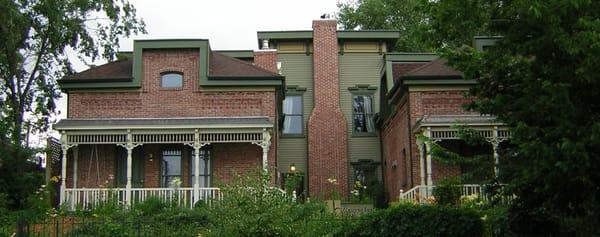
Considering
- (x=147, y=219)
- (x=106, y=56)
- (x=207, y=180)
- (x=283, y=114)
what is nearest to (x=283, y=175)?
(x=283, y=114)

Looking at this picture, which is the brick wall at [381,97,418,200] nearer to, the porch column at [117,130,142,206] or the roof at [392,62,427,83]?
the roof at [392,62,427,83]

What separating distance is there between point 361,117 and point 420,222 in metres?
19.2

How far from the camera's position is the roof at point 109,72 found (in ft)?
84.5

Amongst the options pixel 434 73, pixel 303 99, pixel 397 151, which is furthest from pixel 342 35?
pixel 434 73

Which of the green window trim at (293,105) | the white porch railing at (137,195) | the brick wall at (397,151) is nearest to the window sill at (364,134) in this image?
the brick wall at (397,151)

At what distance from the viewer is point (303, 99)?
3356 centimetres

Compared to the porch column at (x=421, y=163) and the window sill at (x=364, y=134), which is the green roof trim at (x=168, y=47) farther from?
the window sill at (x=364, y=134)

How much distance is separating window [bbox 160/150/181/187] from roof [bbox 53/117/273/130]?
1714 mm

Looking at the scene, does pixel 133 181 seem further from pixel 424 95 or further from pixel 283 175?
pixel 424 95

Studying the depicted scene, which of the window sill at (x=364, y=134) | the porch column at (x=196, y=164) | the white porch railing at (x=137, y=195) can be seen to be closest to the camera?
the white porch railing at (x=137, y=195)

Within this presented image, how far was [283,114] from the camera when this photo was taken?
3253 cm

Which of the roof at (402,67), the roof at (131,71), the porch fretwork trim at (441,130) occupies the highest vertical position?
the roof at (402,67)

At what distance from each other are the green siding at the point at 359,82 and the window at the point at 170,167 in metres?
9.39

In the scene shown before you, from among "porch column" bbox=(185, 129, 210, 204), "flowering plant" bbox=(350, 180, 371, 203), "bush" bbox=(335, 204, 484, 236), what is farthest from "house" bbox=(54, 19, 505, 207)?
"bush" bbox=(335, 204, 484, 236)
